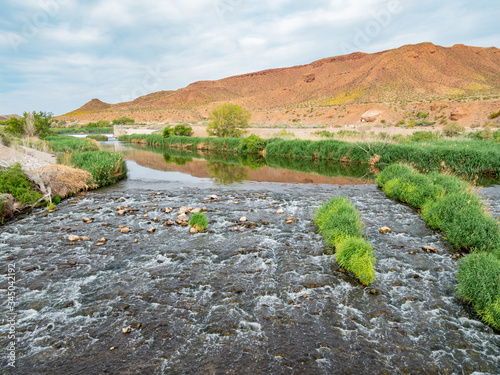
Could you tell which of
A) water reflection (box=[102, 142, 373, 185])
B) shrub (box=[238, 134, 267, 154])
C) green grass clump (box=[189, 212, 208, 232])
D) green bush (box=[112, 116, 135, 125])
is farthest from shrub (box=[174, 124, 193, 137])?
green bush (box=[112, 116, 135, 125])

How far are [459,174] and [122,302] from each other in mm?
21822

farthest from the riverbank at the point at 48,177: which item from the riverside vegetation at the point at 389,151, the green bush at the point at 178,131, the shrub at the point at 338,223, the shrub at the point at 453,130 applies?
the shrub at the point at 453,130

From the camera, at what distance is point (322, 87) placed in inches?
4186

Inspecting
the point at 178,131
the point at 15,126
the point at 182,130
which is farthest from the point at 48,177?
the point at 178,131

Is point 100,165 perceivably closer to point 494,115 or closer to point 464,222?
point 464,222

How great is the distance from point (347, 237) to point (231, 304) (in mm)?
4073

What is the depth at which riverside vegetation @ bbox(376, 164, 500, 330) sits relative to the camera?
5.76 metres

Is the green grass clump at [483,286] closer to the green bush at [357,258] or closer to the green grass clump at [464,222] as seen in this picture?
the green grass clump at [464,222]

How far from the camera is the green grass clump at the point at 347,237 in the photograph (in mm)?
7082

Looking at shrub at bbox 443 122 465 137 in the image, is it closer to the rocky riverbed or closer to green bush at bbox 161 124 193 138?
the rocky riverbed

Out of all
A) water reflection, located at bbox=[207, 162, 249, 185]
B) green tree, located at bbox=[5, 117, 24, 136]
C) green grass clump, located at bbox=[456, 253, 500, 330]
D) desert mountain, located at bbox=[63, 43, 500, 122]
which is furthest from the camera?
desert mountain, located at bbox=[63, 43, 500, 122]

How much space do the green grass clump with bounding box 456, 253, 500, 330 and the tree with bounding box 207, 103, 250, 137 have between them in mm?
42523

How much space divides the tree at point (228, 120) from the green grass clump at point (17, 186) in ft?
115

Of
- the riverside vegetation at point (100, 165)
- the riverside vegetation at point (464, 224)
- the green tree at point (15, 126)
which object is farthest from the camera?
the green tree at point (15, 126)
